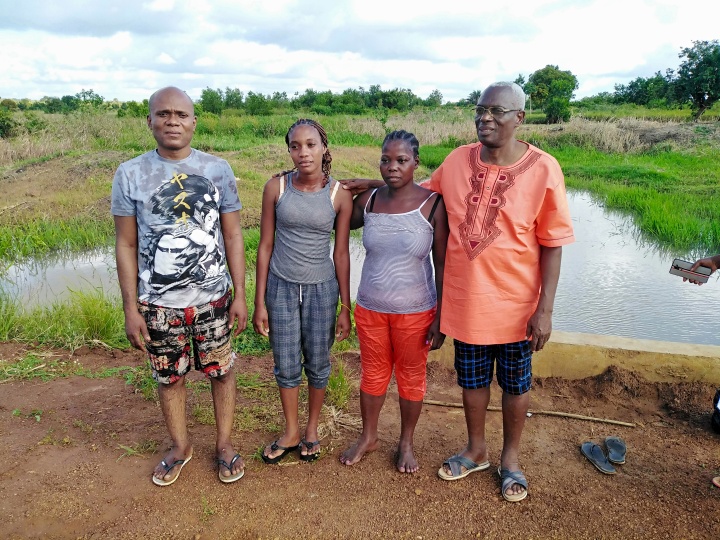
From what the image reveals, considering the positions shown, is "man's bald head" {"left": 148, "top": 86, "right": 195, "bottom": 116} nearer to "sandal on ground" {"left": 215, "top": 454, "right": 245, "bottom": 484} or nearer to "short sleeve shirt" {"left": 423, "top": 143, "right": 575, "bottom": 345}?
"short sleeve shirt" {"left": 423, "top": 143, "right": 575, "bottom": 345}

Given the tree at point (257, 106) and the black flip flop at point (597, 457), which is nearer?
the black flip flop at point (597, 457)

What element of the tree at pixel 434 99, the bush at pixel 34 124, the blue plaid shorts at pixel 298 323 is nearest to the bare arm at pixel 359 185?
the blue plaid shorts at pixel 298 323

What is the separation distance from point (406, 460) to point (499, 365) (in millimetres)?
637

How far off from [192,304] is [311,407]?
0.79m

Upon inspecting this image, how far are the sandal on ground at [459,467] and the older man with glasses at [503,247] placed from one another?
15cm

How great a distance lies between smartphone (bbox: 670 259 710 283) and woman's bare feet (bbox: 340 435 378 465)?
1643mm

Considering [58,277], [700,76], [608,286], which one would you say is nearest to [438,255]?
[608,286]

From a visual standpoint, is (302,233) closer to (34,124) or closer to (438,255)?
(438,255)

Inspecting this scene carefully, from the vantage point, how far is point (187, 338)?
7.88ft

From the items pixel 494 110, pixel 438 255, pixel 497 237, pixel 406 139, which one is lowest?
pixel 438 255

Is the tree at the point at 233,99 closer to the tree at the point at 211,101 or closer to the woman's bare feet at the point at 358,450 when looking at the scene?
the tree at the point at 211,101

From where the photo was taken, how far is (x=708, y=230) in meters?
7.10

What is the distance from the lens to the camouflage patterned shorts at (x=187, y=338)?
232 centimetres

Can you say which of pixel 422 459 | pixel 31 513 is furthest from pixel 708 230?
pixel 31 513
